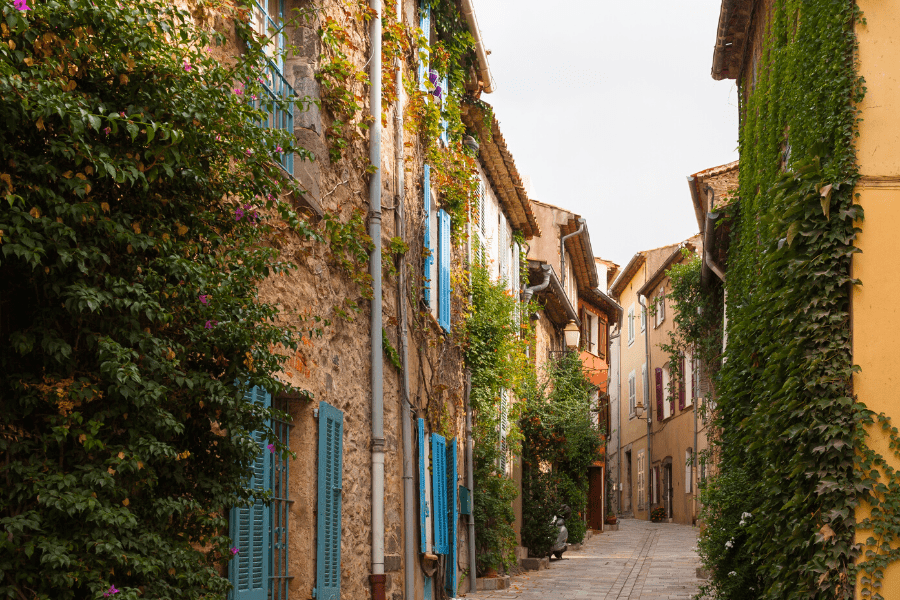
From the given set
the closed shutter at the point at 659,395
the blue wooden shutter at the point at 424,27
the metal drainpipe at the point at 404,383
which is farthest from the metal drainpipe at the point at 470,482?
the closed shutter at the point at 659,395

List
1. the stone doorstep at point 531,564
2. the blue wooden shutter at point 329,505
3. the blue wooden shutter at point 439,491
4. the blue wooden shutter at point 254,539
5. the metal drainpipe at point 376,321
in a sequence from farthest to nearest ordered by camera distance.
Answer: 1. the stone doorstep at point 531,564
2. the blue wooden shutter at point 439,491
3. the metal drainpipe at point 376,321
4. the blue wooden shutter at point 329,505
5. the blue wooden shutter at point 254,539

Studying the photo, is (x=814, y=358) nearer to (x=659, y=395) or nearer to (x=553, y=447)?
(x=553, y=447)

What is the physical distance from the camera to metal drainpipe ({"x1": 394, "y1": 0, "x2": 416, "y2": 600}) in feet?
28.7

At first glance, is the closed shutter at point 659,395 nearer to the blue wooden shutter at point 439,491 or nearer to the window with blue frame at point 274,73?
the blue wooden shutter at point 439,491

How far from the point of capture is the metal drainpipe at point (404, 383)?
28.7 feet

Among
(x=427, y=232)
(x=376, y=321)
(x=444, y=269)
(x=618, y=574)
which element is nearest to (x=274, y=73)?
(x=376, y=321)

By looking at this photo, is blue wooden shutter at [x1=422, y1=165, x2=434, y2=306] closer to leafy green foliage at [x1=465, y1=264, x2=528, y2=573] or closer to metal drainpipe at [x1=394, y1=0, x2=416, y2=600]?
metal drainpipe at [x1=394, y1=0, x2=416, y2=600]

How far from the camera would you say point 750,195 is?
11.1 m

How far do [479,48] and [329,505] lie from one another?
7.68m

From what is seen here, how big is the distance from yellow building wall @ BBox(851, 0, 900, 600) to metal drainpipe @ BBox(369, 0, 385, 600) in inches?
141

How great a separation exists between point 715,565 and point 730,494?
73cm

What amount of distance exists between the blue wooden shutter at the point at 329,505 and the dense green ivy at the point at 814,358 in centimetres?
331

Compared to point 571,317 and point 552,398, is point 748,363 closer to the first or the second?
point 552,398

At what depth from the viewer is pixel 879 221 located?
7.03 m
